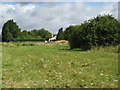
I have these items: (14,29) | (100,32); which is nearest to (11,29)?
(14,29)

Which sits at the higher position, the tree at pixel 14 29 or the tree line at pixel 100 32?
the tree at pixel 14 29

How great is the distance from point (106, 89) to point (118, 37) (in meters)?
21.7

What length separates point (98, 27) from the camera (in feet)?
89.1

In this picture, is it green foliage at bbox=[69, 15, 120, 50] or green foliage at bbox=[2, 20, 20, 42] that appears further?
green foliage at bbox=[2, 20, 20, 42]

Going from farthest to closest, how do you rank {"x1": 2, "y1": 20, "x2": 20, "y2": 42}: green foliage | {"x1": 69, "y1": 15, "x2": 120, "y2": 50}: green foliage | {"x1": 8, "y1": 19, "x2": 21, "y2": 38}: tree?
{"x1": 8, "y1": 19, "x2": 21, "y2": 38}: tree → {"x1": 2, "y1": 20, "x2": 20, "y2": 42}: green foliage → {"x1": 69, "y1": 15, "x2": 120, "y2": 50}: green foliage

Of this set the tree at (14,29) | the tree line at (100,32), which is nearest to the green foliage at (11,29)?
the tree at (14,29)

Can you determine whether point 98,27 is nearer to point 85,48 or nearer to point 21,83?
point 85,48

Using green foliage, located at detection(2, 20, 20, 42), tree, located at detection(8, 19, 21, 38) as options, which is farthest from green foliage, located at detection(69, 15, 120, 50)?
tree, located at detection(8, 19, 21, 38)

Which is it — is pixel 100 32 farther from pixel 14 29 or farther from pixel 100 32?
pixel 14 29

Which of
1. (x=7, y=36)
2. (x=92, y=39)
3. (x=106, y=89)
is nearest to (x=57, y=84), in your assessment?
(x=106, y=89)

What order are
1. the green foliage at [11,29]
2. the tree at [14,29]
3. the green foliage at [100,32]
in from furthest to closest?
the tree at [14,29] → the green foliage at [11,29] → the green foliage at [100,32]

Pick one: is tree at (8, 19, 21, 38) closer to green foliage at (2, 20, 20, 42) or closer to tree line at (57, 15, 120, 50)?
green foliage at (2, 20, 20, 42)

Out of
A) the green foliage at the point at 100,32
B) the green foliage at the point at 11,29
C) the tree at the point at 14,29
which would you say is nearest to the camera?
the green foliage at the point at 100,32

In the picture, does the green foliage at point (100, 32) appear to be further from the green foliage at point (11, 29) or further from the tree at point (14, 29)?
the tree at point (14, 29)
